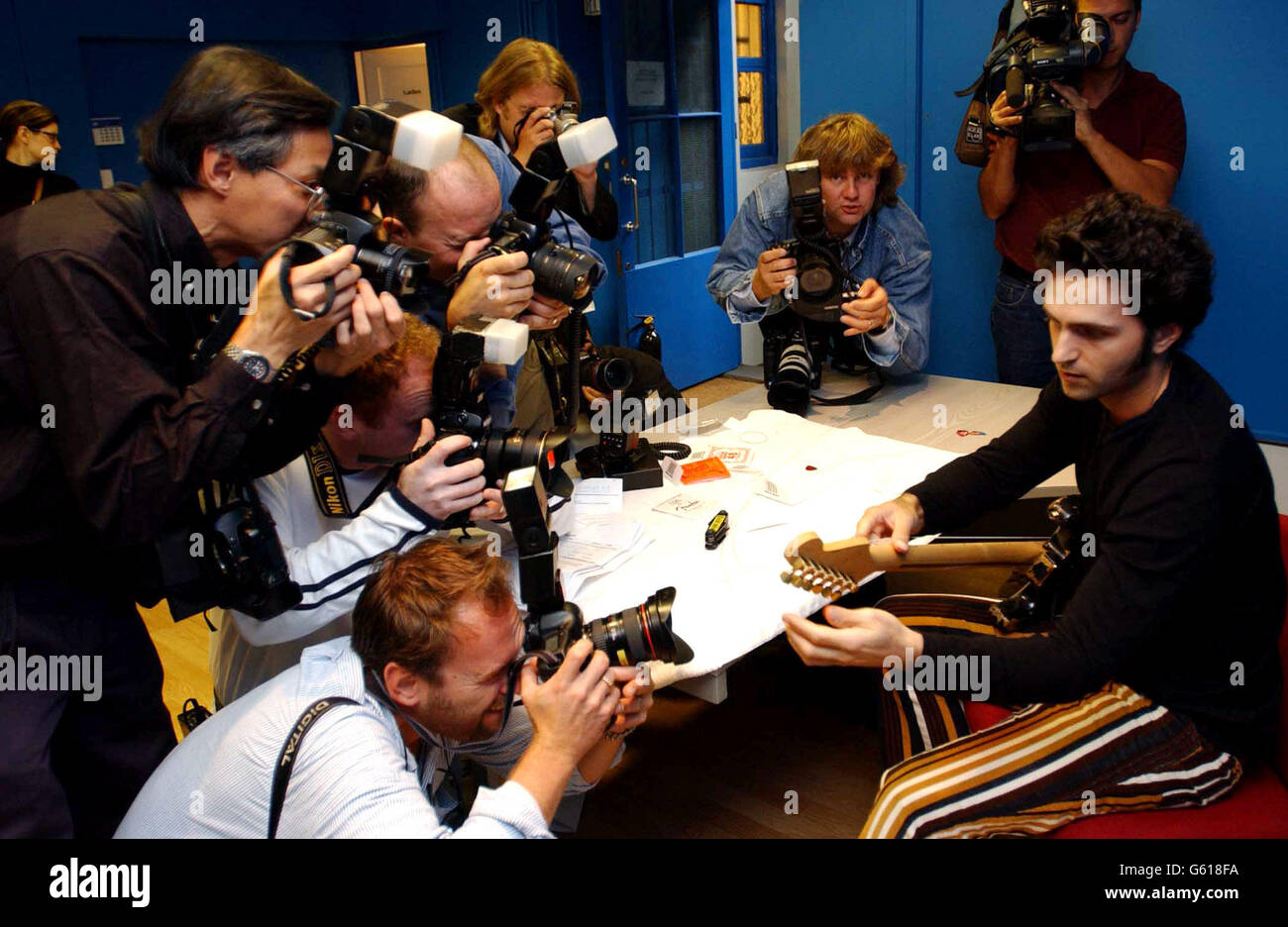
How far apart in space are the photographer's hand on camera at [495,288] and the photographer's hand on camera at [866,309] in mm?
1174

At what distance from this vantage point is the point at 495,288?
1.74 metres

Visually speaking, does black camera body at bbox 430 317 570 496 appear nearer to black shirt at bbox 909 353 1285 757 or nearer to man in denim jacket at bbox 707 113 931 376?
black shirt at bbox 909 353 1285 757

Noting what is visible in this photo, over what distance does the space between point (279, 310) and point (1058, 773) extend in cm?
137

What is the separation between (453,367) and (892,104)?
10.3 feet

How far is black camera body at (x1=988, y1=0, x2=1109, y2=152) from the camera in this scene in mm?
2713

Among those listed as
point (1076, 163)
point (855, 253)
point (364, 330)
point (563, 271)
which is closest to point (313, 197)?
point (364, 330)

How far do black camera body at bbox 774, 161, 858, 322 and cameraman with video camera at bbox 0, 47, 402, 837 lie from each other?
146 cm

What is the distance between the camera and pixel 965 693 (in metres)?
1.60

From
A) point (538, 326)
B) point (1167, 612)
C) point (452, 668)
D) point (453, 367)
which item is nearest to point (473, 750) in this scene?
point (452, 668)

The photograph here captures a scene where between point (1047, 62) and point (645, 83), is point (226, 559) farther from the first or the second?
point (645, 83)

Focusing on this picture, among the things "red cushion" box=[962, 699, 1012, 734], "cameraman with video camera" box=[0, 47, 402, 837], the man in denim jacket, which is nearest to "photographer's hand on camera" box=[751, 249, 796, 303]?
the man in denim jacket

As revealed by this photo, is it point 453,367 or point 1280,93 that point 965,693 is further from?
point 1280,93

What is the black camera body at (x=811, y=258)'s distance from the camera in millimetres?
2611

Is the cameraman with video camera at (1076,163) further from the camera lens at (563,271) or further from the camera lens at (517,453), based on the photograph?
the camera lens at (517,453)
